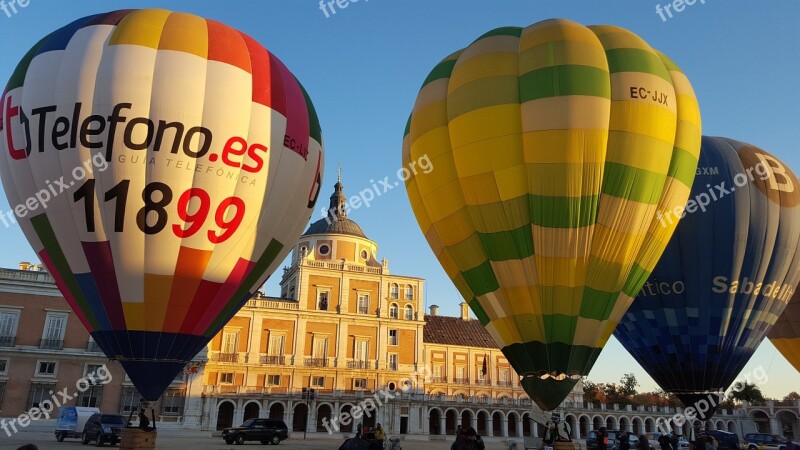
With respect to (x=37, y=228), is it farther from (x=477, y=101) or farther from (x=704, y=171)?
(x=704, y=171)

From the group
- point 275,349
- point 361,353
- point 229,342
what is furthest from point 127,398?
point 361,353

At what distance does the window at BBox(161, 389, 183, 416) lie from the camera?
120 feet

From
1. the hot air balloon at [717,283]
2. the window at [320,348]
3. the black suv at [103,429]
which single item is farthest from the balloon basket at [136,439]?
the window at [320,348]

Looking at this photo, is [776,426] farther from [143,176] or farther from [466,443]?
[143,176]

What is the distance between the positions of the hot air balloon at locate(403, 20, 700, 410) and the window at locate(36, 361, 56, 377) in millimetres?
31830

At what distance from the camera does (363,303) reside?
155 feet

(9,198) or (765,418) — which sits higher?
(9,198)

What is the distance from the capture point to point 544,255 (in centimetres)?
1276

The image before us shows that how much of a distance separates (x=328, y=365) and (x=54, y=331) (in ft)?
61.7

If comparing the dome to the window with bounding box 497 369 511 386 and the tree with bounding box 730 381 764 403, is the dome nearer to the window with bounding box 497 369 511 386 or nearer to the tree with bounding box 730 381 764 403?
the window with bounding box 497 369 511 386

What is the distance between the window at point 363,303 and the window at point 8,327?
2370 centimetres

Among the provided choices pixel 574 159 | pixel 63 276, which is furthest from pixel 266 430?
pixel 574 159

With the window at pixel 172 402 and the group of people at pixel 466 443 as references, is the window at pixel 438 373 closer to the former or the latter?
the window at pixel 172 402

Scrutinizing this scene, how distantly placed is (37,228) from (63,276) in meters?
1.27
